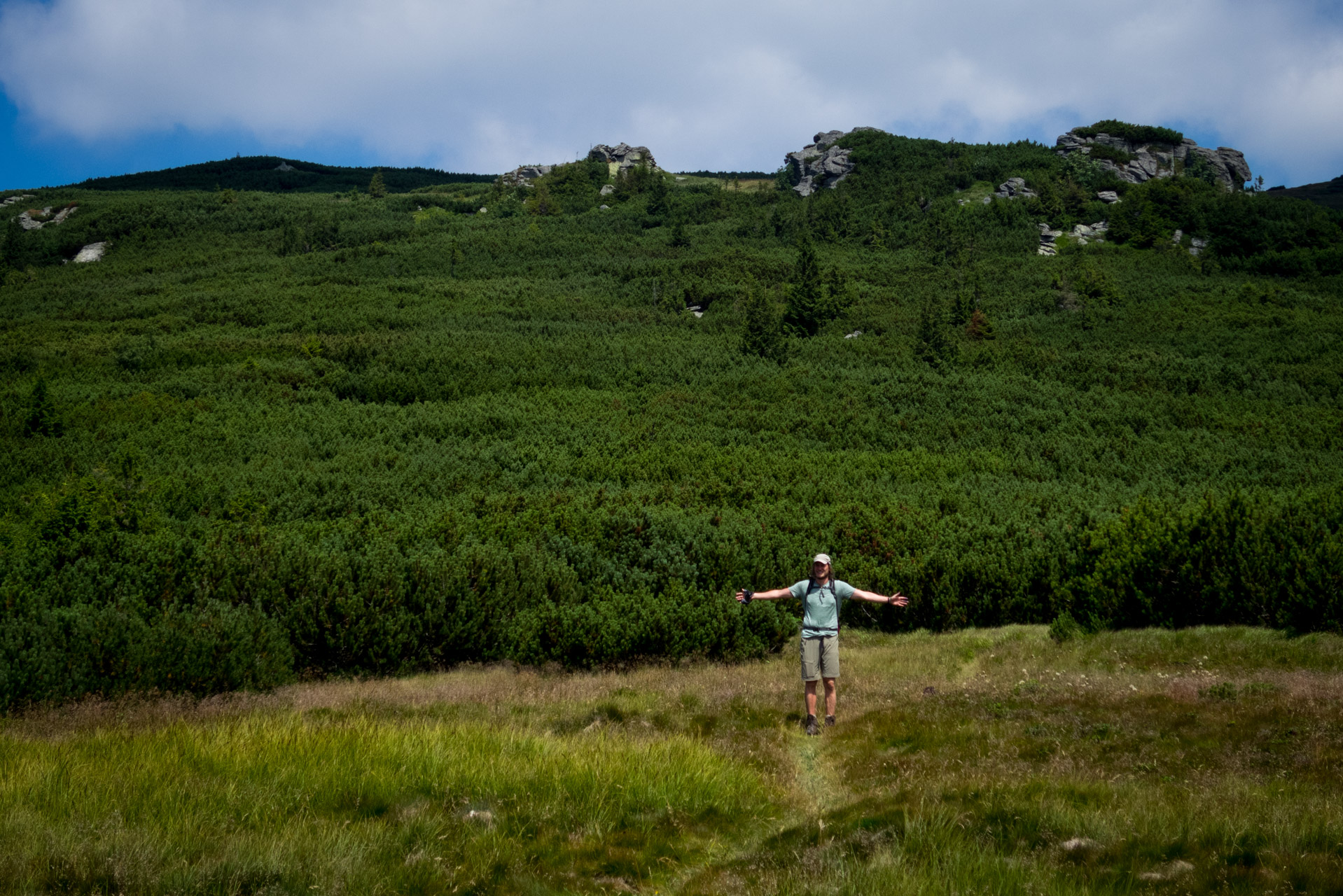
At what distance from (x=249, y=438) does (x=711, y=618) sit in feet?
92.9

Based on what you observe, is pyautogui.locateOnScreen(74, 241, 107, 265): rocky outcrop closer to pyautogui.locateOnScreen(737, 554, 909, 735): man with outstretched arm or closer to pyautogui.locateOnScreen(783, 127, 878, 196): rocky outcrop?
pyautogui.locateOnScreen(783, 127, 878, 196): rocky outcrop

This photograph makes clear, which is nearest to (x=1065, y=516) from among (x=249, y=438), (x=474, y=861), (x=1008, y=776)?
(x=1008, y=776)

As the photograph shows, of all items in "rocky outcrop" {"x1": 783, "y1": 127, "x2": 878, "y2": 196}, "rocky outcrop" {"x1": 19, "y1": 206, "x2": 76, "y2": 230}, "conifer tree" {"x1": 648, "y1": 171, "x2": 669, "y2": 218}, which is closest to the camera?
"rocky outcrop" {"x1": 19, "y1": 206, "x2": 76, "y2": 230}

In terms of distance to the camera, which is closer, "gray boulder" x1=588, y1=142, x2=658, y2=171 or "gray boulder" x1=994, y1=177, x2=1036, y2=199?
"gray boulder" x1=994, y1=177, x2=1036, y2=199

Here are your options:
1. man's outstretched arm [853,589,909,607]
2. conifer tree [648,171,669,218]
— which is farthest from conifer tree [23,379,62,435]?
conifer tree [648,171,669,218]

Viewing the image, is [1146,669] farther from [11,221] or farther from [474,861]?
[11,221]

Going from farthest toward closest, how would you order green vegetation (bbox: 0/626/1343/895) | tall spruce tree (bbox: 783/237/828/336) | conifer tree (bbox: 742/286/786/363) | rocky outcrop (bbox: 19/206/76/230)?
rocky outcrop (bbox: 19/206/76/230) < tall spruce tree (bbox: 783/237/828/336) < conifer tree (bbox: 742/286/786/363) < green vegetation (bbox: 0/626/1343/895)

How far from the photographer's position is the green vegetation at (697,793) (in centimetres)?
421

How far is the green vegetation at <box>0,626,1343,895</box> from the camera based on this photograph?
13.8ft

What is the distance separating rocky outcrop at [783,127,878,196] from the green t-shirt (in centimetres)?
11656

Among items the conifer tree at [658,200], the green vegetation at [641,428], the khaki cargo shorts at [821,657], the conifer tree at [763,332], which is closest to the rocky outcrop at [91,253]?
the green vegetation at [641,428]

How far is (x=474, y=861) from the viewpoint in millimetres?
4758

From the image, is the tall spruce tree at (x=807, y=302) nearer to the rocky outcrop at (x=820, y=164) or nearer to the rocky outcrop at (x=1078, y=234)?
the rocky outcrop at (x=1078, y=234)

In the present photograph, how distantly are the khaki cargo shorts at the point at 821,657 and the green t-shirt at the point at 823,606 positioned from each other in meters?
0.07
